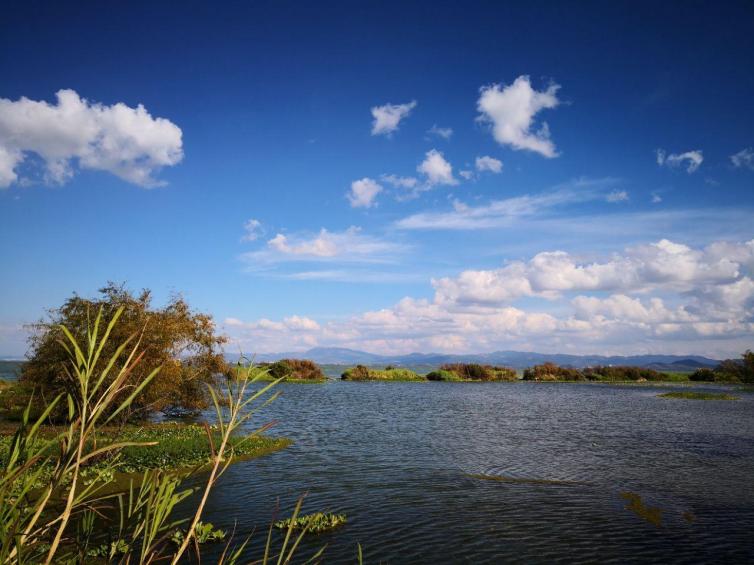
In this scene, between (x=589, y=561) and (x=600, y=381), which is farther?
(x=600, y=381)

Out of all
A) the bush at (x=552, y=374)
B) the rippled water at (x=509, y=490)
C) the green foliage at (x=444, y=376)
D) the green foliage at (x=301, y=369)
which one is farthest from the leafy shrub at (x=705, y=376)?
the green foliage at (x=301, y=369)

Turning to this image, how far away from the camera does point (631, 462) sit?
2570cm

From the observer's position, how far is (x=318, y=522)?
15281 millimetres

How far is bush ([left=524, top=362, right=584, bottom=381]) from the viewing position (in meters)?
113

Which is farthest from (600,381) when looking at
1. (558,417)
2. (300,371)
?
(558,417)

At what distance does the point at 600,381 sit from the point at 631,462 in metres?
94.0

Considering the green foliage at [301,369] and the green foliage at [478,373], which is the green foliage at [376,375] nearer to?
the green foliage at [478,373]

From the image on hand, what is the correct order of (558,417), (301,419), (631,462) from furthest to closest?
(558,417) < (301,419) < (631,462)

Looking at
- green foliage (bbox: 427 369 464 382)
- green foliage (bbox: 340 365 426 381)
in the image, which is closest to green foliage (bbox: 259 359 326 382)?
green foliage (bbox: 340 365 426 381)

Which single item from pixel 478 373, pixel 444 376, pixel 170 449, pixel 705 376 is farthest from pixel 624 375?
pixel 170 449

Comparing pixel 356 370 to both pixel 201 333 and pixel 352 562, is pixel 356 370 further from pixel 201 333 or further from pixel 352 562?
pixel 352 562

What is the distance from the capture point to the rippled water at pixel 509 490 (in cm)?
1442

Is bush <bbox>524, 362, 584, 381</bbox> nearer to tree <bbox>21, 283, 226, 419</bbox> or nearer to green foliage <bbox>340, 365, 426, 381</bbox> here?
green foliage <bbox>340, 365, 426, 381</bbox>

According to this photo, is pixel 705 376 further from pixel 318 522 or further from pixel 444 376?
pixel 318 522
